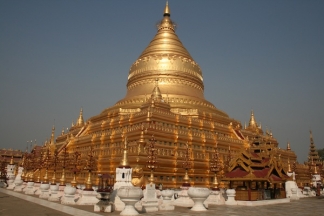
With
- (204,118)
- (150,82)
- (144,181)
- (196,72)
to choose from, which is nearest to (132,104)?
(150,82)

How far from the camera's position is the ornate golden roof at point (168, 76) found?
38281 mm

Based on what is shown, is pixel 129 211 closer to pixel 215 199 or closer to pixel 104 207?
pixel 104 207

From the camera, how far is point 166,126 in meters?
30.8

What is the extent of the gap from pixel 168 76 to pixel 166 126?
11811mm

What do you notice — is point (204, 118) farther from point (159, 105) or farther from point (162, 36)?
point (162, 36)

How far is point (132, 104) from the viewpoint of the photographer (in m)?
37.4

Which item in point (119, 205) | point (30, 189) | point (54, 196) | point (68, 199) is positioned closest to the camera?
point (119, 205)

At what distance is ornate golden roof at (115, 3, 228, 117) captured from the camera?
38281mm

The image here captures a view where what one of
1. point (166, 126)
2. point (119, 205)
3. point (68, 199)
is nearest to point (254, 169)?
Answer: point (119, 205)

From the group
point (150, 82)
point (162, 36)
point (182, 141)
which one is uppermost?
point (162, 36)

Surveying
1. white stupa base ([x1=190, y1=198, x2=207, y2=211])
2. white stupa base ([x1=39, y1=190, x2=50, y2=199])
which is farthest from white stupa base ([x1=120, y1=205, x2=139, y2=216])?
white stupa base ([x1=39, y1=190, x2=50, y2=199])

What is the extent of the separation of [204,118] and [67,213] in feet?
81.2

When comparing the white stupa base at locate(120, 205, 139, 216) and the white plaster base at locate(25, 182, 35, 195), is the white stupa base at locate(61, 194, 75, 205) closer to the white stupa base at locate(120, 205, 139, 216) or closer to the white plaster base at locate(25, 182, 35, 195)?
the white stupa base at locate(120, 205, 139, 216)

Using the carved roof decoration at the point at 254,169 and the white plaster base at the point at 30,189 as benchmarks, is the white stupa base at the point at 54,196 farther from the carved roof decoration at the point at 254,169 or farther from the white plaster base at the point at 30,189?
the carved roof decoration at the point at 254,169
